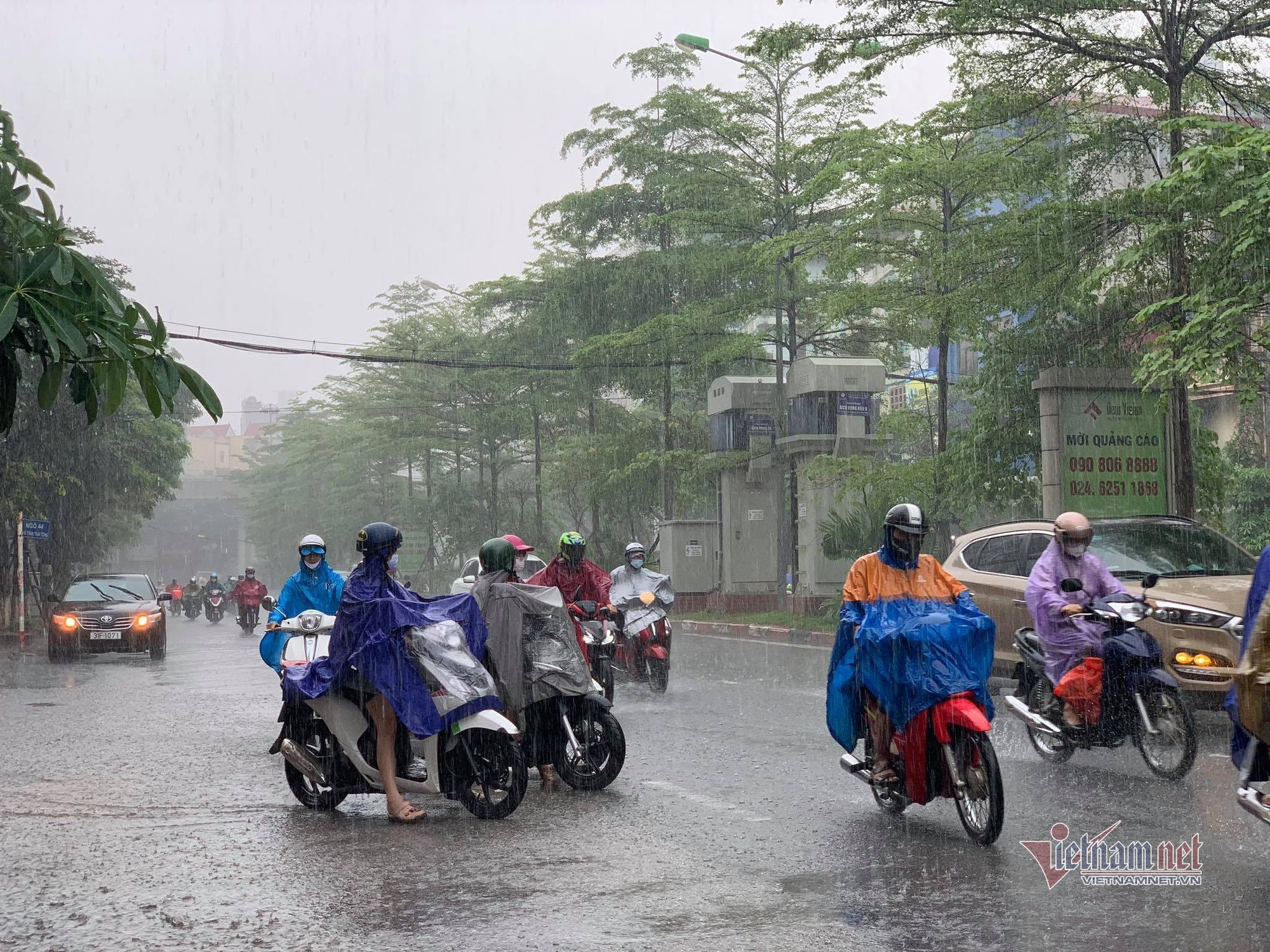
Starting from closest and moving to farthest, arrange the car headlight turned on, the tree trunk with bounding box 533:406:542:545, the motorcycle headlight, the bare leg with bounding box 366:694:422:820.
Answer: the bare leg with bounding box 366:694:422:820, the motorcycle headlight, the car headlight turned on, the tree trunk with bounding box 533:406:542:545

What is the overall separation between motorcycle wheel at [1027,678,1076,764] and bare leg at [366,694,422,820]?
394 cm

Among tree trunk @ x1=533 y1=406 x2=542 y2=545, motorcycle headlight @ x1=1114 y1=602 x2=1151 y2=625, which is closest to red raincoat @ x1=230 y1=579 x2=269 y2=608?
tree trunk @ x1=533 y1=406 x2=542 y2=545

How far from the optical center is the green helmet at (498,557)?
8273 mm

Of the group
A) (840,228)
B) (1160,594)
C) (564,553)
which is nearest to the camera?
(1160,594)

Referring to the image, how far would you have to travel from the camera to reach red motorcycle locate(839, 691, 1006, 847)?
6.28 m

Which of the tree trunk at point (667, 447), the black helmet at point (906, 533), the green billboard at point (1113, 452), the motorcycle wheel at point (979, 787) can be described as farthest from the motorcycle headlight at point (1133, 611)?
the tree trunk at point (667, 447)

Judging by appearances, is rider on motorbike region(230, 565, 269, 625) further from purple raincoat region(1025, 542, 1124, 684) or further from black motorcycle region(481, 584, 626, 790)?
purple raincoat region(1025, 542, 1124, 684)

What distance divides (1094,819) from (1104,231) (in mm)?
11844

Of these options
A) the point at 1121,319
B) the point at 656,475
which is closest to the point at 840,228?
the point at 1121,319

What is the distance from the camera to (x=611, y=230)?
3794 cm

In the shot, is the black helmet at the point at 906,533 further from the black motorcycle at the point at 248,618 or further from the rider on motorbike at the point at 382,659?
the black motorcycle at the point at 248,618

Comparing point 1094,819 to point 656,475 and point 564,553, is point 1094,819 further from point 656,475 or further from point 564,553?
point 656,475

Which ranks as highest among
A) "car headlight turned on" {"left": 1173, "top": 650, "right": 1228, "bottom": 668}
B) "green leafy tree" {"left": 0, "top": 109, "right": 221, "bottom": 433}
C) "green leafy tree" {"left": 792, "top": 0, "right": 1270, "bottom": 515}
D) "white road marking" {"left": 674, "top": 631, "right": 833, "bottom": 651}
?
"green leafy tree" {"left": 792, "top": 0, "right": 1270, "bottom": 515}

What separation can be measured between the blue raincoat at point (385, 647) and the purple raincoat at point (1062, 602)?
3412mm
